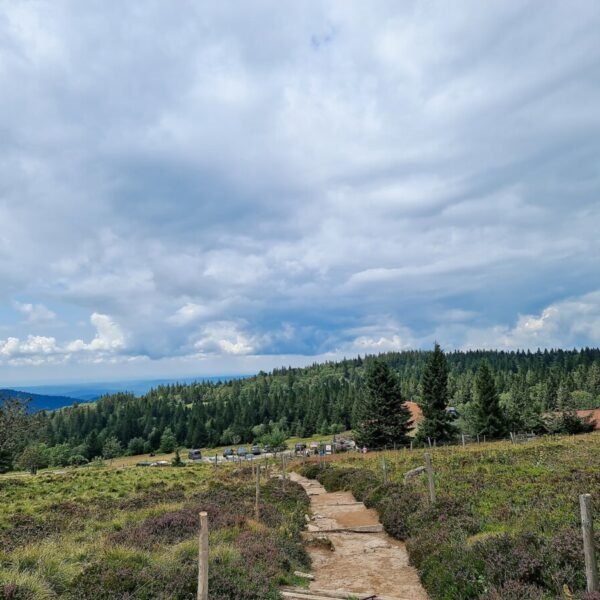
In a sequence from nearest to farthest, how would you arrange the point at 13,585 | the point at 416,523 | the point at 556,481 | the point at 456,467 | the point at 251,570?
the point at 13,585 → the point at 251,570 → the point at 416,523 → the point at 556,481 → the point at 456,467

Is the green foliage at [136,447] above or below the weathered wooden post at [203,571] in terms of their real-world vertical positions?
below

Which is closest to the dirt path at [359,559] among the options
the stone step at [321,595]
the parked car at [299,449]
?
the stone step at [321,595]

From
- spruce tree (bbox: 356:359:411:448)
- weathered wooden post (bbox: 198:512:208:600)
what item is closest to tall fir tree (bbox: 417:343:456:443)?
spruce tree (bbox: 356:359:411:448)

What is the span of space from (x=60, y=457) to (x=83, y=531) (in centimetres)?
10112

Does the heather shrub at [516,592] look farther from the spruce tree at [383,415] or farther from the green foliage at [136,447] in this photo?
the green foliage at [136,447]

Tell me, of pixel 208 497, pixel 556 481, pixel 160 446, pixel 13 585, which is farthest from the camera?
pixel 160 446

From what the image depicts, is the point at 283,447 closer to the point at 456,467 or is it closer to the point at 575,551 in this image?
the point at 456,467

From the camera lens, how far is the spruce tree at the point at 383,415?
5491 cm

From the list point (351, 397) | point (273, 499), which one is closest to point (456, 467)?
point (273, 499)

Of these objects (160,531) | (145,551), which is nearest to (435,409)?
(160,531)

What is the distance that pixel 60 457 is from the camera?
335 feet

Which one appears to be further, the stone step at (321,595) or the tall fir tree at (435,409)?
the tall fir tree at (435,409)

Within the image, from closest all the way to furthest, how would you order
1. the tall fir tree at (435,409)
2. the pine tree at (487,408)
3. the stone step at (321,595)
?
the stone step at (321,595) → the tall fir tree at (435,409) → the pine tree at (487,408)

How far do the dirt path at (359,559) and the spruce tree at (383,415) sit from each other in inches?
1363
